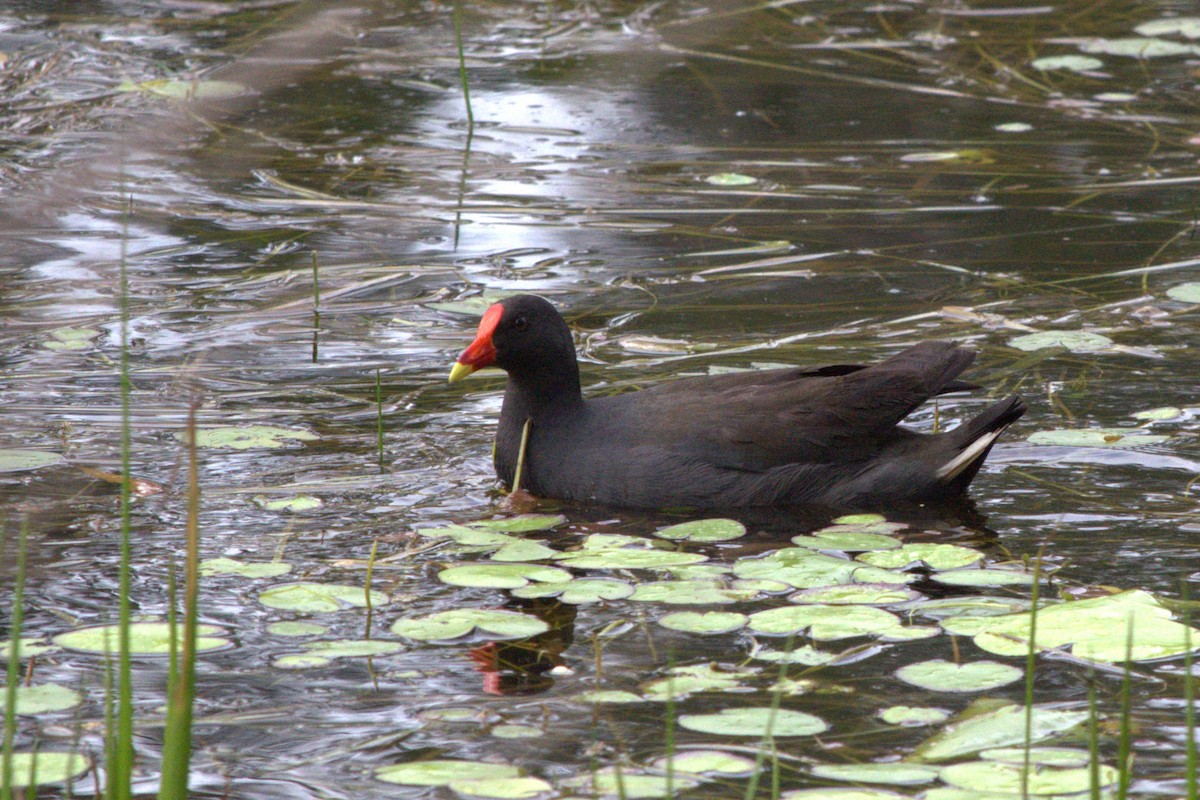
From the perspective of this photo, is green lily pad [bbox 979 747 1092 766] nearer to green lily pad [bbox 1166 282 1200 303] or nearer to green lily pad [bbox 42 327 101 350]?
green lily pad [bbox 1166 282 1200 303]

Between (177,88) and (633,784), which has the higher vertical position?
(177,88)

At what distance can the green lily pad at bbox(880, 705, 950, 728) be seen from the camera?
3.30m

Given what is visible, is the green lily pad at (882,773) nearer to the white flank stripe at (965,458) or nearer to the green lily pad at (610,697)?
the green lily pad at (610,697)

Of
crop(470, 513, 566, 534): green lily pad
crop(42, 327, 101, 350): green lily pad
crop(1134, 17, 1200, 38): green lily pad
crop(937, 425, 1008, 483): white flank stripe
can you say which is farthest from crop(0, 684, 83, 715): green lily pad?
crop(1134, 17, 1200, 38): green lily pad

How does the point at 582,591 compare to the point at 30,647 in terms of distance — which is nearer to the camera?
the point at 30,647

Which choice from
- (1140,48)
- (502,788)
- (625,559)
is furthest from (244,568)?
(1140,48)

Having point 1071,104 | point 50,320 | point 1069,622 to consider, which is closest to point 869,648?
point 1069,622

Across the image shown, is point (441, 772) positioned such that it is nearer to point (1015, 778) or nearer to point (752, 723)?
point (752, 723)

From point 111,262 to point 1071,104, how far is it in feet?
16.8

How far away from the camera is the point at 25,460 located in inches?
193

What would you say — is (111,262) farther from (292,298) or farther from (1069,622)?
(1069,622)

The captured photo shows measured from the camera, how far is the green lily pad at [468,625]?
3.76m

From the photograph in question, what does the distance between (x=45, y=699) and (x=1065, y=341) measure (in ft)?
12.2

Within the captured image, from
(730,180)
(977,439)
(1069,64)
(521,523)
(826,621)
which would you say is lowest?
(521,523)
